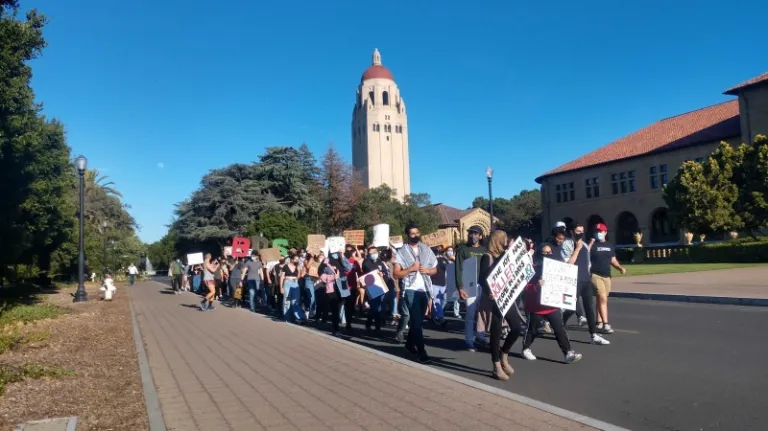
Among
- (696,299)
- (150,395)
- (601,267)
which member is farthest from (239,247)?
(150,395)

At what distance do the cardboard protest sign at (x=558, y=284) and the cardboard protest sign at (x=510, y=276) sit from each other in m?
0.30

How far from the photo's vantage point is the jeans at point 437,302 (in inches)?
515

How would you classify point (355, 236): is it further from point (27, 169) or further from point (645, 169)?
point (645, 169)

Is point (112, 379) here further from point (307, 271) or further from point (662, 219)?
point (662, 219)

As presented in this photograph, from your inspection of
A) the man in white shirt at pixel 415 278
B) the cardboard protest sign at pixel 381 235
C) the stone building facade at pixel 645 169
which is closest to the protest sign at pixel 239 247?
the cardboard protest sign at pixel 381 235

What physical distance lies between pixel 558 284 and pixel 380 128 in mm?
126346

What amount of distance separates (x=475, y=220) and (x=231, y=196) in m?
52.5

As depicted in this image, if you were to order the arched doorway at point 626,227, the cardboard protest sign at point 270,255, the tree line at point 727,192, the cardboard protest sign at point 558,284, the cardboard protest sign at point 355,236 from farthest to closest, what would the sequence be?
the arched doorway at point 626,227
the tree line at point 727,192
the cardboard protest sign at point 270,255
the cardboard protest sign at point 355,236
the cardboard protest sign at point 558,284

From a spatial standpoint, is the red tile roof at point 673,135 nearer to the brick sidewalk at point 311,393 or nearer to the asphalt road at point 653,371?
the asphalt road at point 653,371

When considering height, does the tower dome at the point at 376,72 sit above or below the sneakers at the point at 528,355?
above

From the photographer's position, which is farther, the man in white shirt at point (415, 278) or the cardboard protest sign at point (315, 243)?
the cardboard protest sign at point (315, 243)

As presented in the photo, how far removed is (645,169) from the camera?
57406 millimetres

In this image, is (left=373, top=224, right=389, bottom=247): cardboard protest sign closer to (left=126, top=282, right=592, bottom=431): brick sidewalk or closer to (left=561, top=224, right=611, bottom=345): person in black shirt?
(left=126, top=282, right=592, bottom=431): brick sidewalk

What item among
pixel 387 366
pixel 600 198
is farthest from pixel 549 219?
pixel 387 366
